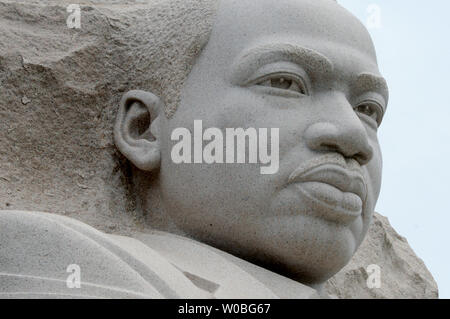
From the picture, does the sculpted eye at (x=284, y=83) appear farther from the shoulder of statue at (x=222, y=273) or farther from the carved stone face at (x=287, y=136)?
the shoulder of statue at (x=222, y=273)

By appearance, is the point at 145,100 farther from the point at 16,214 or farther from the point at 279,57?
the point at 16,214

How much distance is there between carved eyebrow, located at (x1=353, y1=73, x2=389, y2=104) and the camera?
4.42 metres

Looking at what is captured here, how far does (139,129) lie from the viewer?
181 inches

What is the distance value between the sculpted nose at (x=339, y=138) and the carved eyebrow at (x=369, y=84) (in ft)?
0.88

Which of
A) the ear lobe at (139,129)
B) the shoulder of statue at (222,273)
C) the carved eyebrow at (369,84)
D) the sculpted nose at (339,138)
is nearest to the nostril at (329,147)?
the sculpted nose at (339,138)

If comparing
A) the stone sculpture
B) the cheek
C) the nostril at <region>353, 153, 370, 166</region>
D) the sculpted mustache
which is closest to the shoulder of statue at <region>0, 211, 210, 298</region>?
the stone sculpture

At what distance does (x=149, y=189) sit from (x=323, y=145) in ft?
2.99

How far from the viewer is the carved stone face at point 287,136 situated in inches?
161

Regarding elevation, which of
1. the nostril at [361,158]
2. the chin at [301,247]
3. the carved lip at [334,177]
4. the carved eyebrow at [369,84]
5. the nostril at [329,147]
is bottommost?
the chin at [301,247]

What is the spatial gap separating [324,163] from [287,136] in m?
0.20

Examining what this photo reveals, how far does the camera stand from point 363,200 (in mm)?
4309

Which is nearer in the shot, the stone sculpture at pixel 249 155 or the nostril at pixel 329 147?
the stone sculpture at pixel 249 155

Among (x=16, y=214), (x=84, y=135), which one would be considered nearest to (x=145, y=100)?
(x=84, y=135)

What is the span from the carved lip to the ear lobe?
0.73 metres
